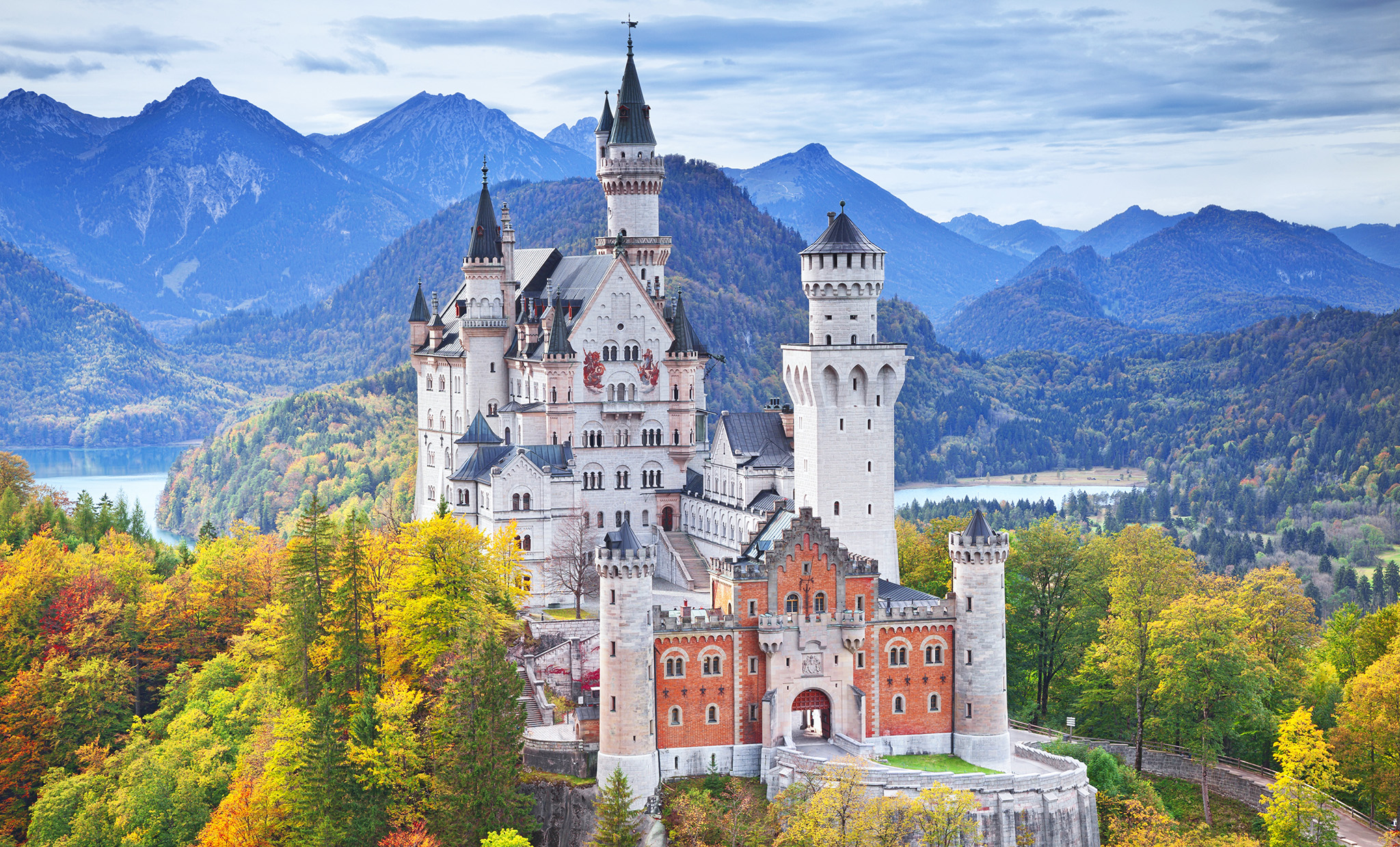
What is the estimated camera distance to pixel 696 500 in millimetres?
88375

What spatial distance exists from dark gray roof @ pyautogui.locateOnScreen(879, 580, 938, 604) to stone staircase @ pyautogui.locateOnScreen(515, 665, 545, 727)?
1631cm

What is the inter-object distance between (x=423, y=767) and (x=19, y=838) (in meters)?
28.1

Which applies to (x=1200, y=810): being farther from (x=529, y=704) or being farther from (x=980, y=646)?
(x=529, y=704)

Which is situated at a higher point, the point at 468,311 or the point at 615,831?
the point at 468,311

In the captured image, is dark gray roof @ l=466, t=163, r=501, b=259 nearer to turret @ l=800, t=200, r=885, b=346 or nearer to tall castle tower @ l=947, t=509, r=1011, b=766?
turret @ l=800, t=200, r=885, b=346

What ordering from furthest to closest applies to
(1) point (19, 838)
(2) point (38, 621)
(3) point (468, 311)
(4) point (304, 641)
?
(3) point (468, 311) < (2) point (38, 621) < (1) point (19, 838) < (4) point (304, 641)

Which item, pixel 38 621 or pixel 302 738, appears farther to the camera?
pixel 38 621

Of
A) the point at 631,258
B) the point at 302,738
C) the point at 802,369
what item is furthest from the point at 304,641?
the point at 631,258

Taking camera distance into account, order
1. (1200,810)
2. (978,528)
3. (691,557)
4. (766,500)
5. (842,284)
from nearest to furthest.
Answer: (978,528), (1200,810), (842,284), (766,500), (691,557)

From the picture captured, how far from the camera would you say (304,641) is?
6925 centimetres

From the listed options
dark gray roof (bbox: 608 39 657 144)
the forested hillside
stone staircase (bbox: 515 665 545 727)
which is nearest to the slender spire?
dark gray roof (bbox: 608 39 657 144)

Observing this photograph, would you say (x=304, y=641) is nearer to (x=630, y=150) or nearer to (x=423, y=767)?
(x=423, y=767)

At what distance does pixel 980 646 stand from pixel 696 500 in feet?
89.0

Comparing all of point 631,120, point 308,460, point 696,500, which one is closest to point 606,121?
point 631,120
